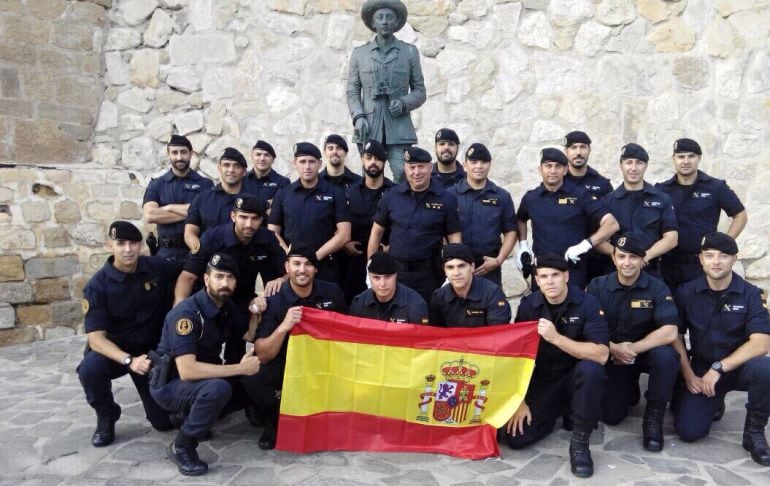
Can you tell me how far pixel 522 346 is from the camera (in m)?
4.64

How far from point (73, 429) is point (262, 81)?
15.9 ft

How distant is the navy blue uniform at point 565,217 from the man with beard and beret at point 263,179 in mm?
2282

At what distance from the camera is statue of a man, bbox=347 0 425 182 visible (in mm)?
6004

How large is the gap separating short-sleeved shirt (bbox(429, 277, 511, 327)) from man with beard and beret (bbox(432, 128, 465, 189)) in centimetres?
146

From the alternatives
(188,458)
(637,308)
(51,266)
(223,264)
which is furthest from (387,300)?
(51,266)

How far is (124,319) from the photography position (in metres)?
4.93

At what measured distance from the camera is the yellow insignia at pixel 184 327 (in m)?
4.38

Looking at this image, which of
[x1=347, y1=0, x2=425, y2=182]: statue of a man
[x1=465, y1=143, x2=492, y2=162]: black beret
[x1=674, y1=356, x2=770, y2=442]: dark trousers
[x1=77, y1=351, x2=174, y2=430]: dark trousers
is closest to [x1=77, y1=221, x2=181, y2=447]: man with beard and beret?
[x1=77, y1=351, x2=174, y2=430]: dark trousers

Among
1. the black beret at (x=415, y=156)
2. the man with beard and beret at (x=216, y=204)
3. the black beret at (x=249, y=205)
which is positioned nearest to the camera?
the black beret at (x=249, y=205)

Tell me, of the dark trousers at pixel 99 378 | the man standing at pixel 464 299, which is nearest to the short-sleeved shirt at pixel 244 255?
the dark trousers at pixel 99 378

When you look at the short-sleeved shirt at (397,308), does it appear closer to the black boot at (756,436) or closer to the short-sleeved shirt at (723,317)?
the short-sleeved shirt at (723,317)

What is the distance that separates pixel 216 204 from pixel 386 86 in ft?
5.84

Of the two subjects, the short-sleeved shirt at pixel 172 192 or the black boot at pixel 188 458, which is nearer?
the black boot at pixel 188 458

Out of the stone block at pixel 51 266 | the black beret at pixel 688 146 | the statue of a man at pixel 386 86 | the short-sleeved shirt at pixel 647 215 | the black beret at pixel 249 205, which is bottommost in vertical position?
the stone block at pixel 51 266
